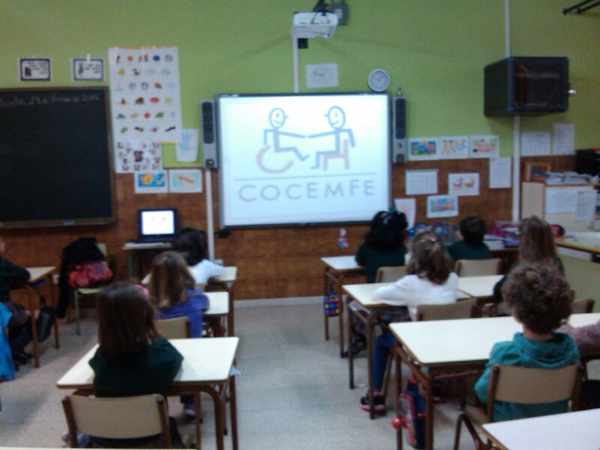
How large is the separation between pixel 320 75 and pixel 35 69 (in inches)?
107

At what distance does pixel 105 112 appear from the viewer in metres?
5.48

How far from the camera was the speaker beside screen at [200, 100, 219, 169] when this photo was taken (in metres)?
5.49

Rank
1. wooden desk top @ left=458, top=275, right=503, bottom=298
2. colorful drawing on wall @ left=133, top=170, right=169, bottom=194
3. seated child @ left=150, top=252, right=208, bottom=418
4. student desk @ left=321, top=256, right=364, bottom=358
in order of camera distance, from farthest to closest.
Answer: colorful drawing on wall @ left=133, top=170, right=169, bottom=194, student desk @ left=321, top=256, right=364, bottom=358, wooden desk top @ left=458, top=275, right=503, bottom=298, seated child @ left=150, top=252, right=208, bottom=418

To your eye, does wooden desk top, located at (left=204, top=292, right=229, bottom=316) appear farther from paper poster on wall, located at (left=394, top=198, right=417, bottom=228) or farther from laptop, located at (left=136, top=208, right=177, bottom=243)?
paper poster on wall, located at (left=394, top=198, right=417, bottom=228)

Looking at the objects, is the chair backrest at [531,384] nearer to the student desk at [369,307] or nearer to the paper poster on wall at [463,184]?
the student desk at [369,307]

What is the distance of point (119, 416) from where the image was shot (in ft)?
6.12

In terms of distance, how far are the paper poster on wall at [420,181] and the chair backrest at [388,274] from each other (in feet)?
7.50

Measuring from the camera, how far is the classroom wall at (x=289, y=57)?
545 centimetres

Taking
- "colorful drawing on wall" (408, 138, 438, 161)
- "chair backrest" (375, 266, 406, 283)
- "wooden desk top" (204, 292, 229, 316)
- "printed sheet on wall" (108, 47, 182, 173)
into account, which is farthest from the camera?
"colorful drawing on wall" (408, 138, 438, 161)

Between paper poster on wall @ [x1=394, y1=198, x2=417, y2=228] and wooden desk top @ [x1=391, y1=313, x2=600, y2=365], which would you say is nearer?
wooden desk top @ [x1=391, y1=313, x2=600, y2=365]

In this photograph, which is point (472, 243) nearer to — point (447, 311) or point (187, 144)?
point (447, 311)

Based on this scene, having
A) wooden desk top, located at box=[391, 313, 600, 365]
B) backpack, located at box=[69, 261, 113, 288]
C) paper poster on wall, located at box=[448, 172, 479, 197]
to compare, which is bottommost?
backpack, located at box=[69, 261, 113, 288]

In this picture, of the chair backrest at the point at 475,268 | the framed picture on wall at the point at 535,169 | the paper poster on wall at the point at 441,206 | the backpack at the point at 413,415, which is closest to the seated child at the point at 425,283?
the backpack at the point at 413,415

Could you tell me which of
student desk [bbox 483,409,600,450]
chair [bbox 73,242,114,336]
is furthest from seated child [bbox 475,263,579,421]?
chair [bbox 73,242,114,336]
